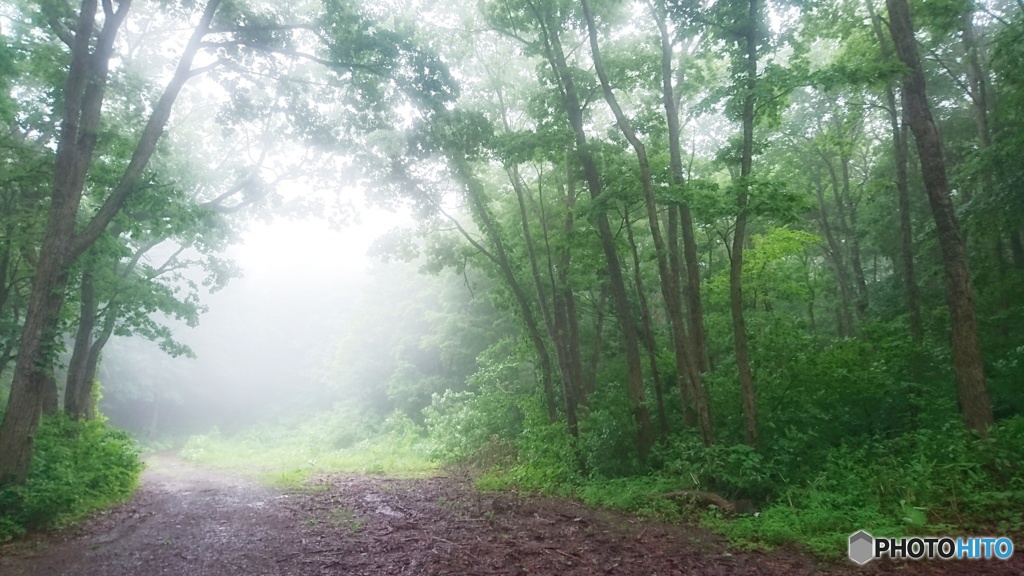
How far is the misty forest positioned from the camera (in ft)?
25.5

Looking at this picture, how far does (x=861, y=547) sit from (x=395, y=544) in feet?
16.5

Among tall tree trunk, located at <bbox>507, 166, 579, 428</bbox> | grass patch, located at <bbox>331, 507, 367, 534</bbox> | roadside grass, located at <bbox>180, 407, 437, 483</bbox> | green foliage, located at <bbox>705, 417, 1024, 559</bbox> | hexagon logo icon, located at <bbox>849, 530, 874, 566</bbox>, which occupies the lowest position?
roadside grass, located at <bbox>180, 407, 437, 483</bbox>

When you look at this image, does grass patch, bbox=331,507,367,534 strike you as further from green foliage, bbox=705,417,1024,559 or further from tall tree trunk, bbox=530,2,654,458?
tall tree trunk, bbox=530,2,654,458

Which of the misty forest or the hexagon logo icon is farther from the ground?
the misty forest

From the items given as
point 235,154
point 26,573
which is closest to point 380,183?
point 235,154

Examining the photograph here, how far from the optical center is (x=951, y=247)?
7762 millimetres

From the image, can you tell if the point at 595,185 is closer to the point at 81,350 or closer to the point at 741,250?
the point at 741,250

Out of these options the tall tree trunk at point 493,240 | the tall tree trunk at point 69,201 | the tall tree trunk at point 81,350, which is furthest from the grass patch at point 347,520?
the tall tree trunk at point 81,350

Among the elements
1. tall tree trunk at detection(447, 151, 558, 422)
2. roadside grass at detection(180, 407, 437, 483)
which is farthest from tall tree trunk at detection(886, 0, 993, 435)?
roadside grass at detection(180, 407, 437, 483)

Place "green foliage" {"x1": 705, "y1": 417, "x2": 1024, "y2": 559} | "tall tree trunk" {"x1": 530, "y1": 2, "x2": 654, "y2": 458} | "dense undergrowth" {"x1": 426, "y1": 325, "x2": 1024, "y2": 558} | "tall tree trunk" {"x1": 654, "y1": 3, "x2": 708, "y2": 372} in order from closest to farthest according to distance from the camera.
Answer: "green foliage" {"x1": 705, "y1": 417, "x2": 1024, "y2": 559} < "dense undergrowth" {"x1": 426, "y1": 325, "x2": 1024, "y2": 558} < "tall tree trunk" {"x1": 654, "y1": 3, "x2": 708, "y2": 372} < "tall tree trunk" {"x1": 530, "y1": 2, "x2": 654, "y2": 458}

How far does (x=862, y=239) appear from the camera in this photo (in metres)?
18.5

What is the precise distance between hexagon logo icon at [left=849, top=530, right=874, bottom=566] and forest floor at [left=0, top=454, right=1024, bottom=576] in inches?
5.6

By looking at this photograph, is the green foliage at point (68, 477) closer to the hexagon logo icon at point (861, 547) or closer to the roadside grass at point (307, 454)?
the roadside grass at point (307, 454)

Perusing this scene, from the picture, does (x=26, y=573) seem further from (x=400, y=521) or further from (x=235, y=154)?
(x=235, y=154)
